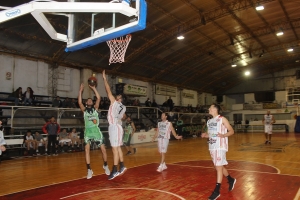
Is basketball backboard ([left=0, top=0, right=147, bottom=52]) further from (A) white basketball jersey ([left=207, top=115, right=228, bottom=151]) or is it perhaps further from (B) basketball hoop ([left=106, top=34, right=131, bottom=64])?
(A) white basketball jersey ([left=207, top=115, right=228, bottom=151])

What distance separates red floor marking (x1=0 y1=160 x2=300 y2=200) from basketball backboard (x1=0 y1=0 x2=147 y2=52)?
3373mm

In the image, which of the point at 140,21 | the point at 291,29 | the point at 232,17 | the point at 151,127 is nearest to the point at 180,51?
the point at 232,17

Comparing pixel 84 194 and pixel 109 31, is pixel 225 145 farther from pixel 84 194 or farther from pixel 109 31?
pixel 109 31

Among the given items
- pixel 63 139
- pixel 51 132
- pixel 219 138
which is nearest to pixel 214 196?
pixel 219 138

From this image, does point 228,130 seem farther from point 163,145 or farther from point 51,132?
point 51,132

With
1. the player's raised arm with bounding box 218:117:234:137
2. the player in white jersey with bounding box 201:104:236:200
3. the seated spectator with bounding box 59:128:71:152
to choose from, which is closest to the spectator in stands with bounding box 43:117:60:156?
the seated spectator with bounding box 59:128:71:152

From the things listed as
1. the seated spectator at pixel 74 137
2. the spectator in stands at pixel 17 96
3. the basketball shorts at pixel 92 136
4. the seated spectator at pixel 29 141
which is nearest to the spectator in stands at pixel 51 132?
the seated spectator at pixel 29 141

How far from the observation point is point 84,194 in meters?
5.50

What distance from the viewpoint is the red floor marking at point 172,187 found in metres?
5.28

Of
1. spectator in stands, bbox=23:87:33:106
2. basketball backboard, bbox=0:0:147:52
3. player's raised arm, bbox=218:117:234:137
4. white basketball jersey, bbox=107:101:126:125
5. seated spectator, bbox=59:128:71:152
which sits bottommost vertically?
seated spectator, bbox=59:128:71:152

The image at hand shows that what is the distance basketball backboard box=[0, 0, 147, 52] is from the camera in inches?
198

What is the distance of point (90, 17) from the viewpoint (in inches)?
267

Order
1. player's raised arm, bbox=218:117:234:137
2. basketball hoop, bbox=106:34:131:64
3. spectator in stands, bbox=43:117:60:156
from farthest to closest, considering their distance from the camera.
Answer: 1. spectator in stands, bbox=43:117:60:156
2. basketball hoop, bbox=106:34:131:64
3. player's raised arm, bbox=218:117:234:137

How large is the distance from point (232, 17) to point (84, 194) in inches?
739
